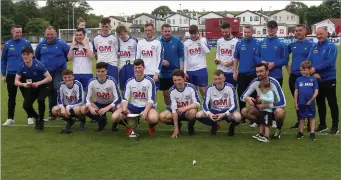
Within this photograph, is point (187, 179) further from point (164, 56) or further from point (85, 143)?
point (164, 56)

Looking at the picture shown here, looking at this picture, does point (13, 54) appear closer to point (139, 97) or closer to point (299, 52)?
point (139, 97)

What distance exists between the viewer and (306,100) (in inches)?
258

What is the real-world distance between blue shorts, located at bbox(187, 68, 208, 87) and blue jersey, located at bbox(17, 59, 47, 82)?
9.69ft

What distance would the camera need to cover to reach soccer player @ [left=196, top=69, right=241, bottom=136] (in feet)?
22.1

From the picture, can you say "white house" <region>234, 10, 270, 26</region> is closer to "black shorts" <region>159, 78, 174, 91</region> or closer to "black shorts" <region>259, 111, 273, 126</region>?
"black shorts" <region>159, 78, 174, 91</region>

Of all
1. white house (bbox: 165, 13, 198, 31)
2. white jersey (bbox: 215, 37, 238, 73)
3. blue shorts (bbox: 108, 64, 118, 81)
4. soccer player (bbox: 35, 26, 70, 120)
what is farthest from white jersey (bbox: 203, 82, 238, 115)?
white house (bbox: 165, 13, 198, 31)

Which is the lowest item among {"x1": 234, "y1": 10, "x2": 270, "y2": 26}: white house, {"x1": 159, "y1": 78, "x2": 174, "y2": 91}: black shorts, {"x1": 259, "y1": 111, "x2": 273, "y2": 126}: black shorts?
{"x1": 259, "y1": 111, "x2": 273, "y2": 126}: black shorts

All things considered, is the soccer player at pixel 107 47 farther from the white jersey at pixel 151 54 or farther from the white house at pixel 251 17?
the white house at pixel 251 17

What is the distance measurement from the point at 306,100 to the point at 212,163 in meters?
2.38

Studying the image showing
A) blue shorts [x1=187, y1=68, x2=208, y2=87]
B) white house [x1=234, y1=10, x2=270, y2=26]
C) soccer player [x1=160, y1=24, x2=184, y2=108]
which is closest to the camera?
soccer player [x1=160, y1=24, x2=184, y2=108]

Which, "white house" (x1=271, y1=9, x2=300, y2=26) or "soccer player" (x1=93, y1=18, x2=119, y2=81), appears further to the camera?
"white house" (x1=271, y1=9, x2=300, y2=26)

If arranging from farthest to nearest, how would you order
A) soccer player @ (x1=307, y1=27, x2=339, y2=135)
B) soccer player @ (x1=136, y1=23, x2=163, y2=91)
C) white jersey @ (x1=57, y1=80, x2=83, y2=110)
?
1. soccer player @ (x1=136, y1=23, x2=163, y2=91)
2. white jersey @ (x1=57, y1=80, x2=83, y2=110)
3. soccer player @ (x1=307, y1=27, x2=339, y2=135)

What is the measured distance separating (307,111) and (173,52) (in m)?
2.91

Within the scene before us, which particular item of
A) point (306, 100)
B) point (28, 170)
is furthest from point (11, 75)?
point (306, 100)
